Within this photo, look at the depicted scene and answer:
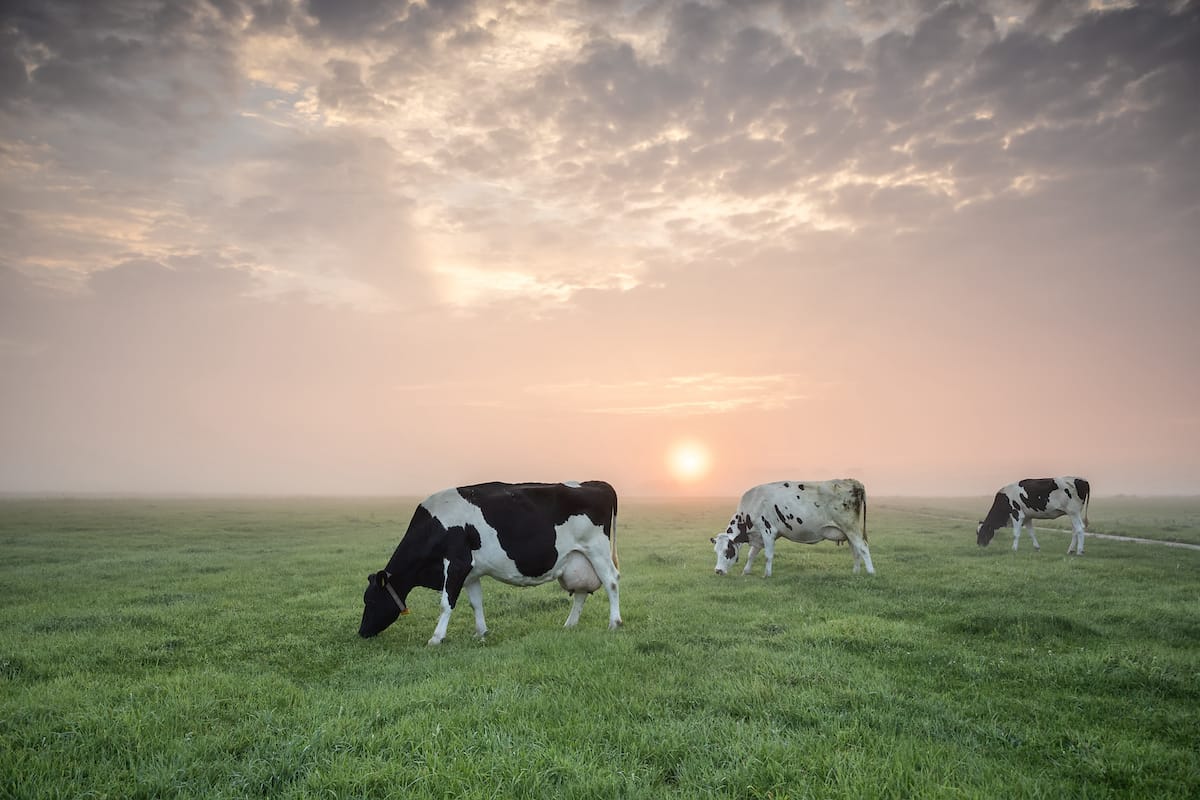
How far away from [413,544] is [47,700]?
4959mm

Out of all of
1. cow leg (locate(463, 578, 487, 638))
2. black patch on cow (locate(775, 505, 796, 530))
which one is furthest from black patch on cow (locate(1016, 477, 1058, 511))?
cow leg (locate(463, 578, 487, 638))

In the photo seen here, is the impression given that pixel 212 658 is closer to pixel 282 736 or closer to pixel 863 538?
pixel 282 736

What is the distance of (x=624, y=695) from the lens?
7145 mm

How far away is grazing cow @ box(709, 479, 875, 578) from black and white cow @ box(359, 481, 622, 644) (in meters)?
8.07

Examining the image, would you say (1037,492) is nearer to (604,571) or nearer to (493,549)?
(604,571)

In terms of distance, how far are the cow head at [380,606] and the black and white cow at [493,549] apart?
16mm

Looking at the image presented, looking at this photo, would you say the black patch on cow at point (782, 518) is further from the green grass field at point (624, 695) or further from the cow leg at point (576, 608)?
the cow leg at point (576, 608)

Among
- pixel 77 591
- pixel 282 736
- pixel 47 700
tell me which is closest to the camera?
pixel 282 736

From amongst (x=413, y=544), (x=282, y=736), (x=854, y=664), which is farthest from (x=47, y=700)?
(x=854, y=664)

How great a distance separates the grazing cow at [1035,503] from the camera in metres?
25.1

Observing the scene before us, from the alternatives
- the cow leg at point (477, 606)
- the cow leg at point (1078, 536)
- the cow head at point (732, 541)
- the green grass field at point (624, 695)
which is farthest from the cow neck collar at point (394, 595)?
the cow leg at point (1078, 536)

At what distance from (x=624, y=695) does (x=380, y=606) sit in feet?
17.9

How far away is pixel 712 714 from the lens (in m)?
6.64

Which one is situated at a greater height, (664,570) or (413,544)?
(413,544)
